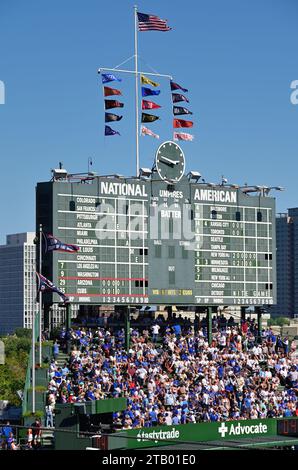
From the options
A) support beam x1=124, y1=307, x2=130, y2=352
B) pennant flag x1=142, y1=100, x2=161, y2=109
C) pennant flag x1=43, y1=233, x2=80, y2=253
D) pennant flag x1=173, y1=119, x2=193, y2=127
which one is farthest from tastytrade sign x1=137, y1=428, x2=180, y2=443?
pennant flag x1=142, y1=100, x2=161, y2=109

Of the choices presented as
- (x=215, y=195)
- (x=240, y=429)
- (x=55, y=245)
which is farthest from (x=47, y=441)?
(x=215, y=195)

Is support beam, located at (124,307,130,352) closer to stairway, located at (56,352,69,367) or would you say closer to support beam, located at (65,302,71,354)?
support beam, located at (65,302,71,354)

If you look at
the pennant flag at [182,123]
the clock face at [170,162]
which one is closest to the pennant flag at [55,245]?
the clock face at [170,162]

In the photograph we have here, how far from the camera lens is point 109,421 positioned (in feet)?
127

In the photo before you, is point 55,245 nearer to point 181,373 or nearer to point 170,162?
point 170,162

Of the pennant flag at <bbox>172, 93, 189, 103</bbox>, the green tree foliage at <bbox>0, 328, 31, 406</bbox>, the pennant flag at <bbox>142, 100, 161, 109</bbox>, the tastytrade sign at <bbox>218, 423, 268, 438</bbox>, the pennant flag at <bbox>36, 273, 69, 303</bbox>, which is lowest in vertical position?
the green tree foliage at <bbox>0, 328, 31, 406</bbox>

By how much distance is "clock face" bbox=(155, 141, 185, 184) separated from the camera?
146 feet

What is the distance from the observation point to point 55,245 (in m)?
41.0

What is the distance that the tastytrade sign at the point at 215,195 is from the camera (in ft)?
151

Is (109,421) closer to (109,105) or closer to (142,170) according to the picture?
(142,170)

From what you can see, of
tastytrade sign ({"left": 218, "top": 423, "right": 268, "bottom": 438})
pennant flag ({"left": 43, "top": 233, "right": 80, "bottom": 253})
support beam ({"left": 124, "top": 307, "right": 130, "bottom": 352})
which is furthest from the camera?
support beam ({"left": 124, "top": 307, "right": 130, "bottom": 352})

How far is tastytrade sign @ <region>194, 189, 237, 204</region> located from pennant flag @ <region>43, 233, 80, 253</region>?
22.4 ft

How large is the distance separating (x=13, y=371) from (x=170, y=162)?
237 ft
